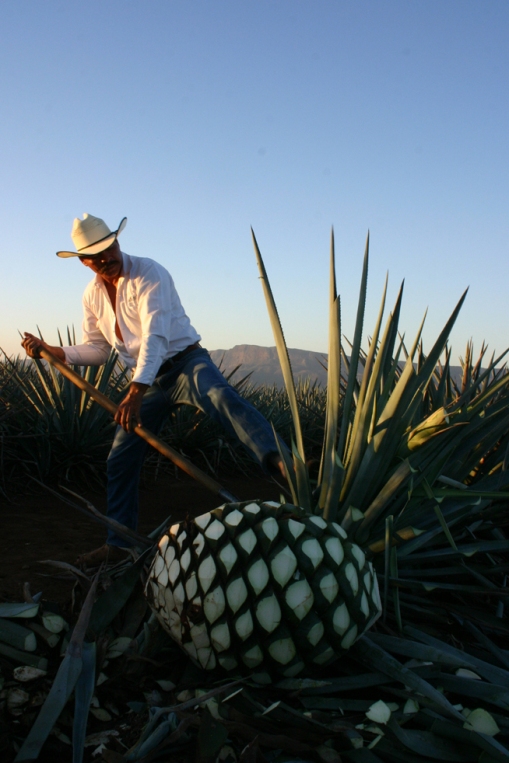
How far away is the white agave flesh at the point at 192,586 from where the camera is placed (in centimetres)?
132

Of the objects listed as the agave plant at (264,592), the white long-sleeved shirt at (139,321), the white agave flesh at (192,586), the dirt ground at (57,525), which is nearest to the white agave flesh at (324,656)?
the agave plant at (264,592)

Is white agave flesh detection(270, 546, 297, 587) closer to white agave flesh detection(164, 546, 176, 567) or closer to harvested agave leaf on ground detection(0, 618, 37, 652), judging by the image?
white agave flesh detection(164, 546, 176, 567)

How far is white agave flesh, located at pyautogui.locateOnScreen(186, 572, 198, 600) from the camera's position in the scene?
132 centimetres

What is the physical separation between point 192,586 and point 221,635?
0.13m

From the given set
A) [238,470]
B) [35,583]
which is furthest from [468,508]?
[238,470]

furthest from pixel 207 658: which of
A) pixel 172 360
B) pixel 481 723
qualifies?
pixel 172 360

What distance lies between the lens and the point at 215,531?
1.35 meters

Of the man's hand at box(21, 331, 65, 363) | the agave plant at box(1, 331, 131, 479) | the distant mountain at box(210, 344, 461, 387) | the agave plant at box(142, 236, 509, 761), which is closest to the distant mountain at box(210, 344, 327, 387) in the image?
the distant mountain at box(210, 344, 461, 387)

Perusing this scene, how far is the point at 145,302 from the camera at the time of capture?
3.18 m

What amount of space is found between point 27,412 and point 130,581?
133 inches

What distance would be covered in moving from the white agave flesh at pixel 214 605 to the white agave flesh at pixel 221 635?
0.02m

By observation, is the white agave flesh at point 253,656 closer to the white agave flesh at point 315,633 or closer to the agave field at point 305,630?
the agave field at point 305,630

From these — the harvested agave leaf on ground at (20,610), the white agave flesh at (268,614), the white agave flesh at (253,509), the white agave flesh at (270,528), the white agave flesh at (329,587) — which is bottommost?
the harvested agave leaf on ground at (20,610)

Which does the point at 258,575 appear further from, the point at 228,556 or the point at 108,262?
the point at 108,262
